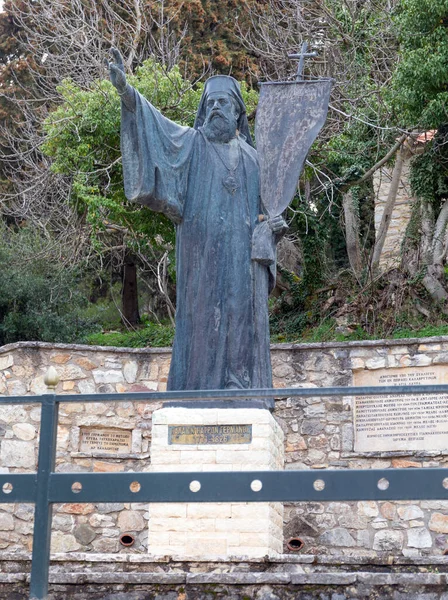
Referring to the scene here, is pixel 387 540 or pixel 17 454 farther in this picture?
pixel 17 454

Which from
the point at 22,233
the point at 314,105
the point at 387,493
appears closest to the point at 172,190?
the point at 314,105

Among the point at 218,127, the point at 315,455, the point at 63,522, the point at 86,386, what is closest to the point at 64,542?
the point at 63,522

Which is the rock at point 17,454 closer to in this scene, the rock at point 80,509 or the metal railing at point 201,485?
the rock at point 80,509

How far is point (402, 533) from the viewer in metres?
9.35

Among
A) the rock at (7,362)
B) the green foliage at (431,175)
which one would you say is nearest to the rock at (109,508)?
the rock at (7,362)

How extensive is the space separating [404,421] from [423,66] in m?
5.04

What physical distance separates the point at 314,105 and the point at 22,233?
33.9 ft

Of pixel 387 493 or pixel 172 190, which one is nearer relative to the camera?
pixel 387 493

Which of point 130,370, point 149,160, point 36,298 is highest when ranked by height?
point 36,298

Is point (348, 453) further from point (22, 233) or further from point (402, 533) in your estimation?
point (22, 233)

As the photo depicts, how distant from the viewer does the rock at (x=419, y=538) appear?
9.26 metres

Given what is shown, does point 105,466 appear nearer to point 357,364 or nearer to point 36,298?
point 357,364

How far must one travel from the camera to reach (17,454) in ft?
33.0

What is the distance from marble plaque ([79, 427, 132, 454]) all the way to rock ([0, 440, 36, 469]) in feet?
1.77
